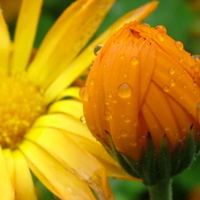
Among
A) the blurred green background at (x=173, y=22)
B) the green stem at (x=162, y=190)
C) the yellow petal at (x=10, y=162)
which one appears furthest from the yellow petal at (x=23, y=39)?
the green stem at (x=162, y=190)

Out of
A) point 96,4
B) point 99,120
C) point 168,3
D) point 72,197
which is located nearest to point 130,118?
point 99,120

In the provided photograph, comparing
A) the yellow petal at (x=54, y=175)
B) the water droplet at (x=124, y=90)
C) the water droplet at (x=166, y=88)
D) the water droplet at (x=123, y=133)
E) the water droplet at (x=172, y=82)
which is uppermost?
the water droplet at (x=172, y=82)

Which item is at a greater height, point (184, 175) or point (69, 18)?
point (69, 18)

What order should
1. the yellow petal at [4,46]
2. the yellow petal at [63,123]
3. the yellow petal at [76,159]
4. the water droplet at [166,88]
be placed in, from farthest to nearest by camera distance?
the yellow petal at [4,46], the yellow petal at [63,123], the yellow petal at [76,159], the water droplet at [166,88]

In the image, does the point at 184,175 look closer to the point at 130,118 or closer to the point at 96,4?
the point at 96,4

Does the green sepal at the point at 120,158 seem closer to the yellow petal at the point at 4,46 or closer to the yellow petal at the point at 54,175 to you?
the yellow petal at the point at 54,175

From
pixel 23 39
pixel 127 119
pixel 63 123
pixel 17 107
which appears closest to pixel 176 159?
pixel 127 119

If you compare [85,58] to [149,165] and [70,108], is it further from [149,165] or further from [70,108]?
[149,165]

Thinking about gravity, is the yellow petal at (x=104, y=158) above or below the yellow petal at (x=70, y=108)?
below
